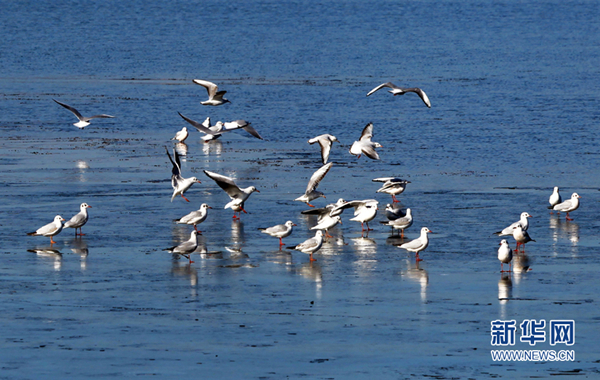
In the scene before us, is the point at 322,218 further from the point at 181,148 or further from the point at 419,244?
the point at 181,148

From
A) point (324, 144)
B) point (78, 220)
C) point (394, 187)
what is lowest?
point (78, 220)

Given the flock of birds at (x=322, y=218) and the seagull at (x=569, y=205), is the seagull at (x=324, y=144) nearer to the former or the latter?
the flock of birds at (x=322, y=218)

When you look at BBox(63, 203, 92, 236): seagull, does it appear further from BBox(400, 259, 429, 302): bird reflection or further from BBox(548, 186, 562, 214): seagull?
BBox(548, 186, 562, 214): seagull

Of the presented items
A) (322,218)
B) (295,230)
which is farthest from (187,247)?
(295,230)

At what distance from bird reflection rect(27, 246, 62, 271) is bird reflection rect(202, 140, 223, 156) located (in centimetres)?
1184

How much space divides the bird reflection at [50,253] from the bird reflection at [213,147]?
1184 cm

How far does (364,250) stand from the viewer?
55.2 ft

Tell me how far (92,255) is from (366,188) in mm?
7805

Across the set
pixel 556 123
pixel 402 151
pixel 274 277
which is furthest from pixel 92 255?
pixel 556 123

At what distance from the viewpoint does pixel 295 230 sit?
60.4ft

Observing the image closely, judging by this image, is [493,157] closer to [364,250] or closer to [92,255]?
[364,250]

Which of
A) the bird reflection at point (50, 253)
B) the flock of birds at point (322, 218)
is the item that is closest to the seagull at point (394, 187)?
the flock of birds at point (322, 218)

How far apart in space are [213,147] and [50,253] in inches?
538

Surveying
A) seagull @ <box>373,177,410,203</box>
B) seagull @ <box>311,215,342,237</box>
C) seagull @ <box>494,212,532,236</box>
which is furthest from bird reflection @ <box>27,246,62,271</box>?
seagull @ <box>494,212,532,236</box>
